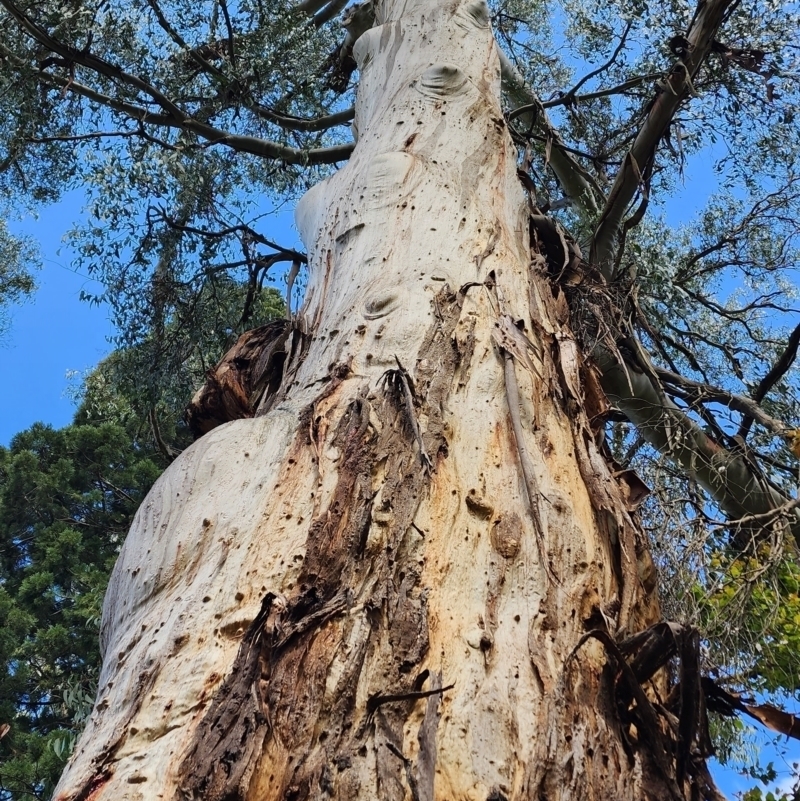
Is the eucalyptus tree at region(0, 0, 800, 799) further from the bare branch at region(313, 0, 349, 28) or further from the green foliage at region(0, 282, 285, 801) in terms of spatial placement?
the bare branch at region(313, 0, 349, 28)

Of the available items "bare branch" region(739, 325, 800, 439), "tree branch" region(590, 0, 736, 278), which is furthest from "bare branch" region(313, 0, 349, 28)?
"bare branch" region(739, 325, 800, 439)

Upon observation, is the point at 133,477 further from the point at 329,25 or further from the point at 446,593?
the point at 446,593

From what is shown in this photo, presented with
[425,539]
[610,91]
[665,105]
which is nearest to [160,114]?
[610,91]

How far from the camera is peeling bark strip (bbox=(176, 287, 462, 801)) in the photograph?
1.18 meters

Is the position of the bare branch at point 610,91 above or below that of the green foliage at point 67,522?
above

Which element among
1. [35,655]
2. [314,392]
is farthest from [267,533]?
[35,655]

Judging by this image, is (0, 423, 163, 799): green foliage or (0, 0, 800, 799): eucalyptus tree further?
(0, 423, 163, 799): green foliage

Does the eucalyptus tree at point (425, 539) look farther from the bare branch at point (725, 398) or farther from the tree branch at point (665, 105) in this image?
the bare branch at point (725, 398)

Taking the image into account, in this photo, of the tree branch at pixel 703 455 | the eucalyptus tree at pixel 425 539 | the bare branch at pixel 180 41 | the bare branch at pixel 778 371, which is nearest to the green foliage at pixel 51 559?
the bare branch at pixel 180 41

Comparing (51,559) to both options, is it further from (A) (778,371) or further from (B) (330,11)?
(A) (778,371)

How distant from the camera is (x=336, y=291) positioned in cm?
238

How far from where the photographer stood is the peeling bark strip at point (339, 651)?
1178mm

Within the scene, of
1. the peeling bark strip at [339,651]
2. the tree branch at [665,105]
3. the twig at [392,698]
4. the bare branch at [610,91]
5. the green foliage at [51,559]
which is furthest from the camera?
the green foliage at [51,559]

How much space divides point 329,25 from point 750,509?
5.69 metres
